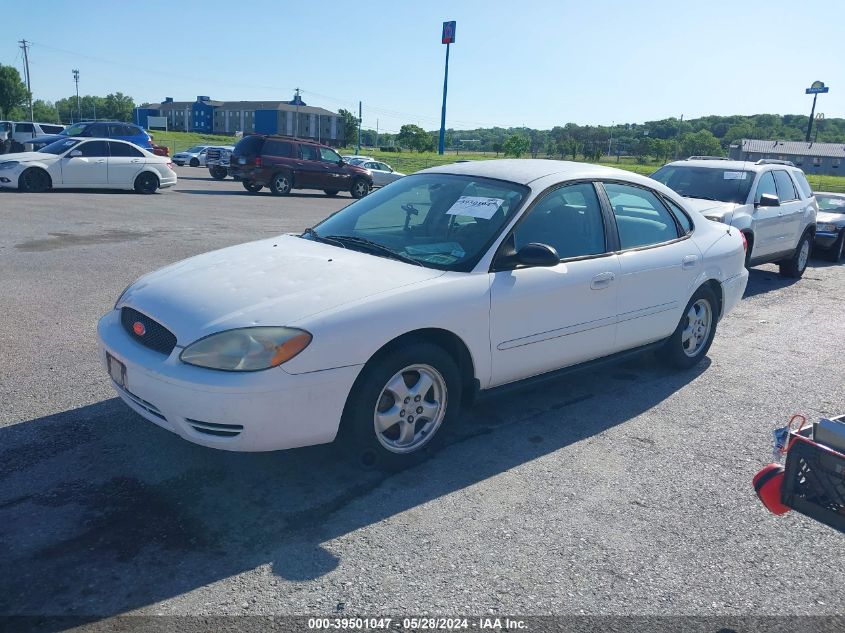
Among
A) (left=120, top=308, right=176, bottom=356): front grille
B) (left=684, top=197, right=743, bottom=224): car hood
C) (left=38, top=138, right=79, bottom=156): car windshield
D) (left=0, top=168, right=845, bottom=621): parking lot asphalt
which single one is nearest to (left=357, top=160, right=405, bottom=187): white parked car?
(left=38, top=138, right=79, bottom=156): car windshield

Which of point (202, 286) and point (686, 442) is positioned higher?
point (202, 286)

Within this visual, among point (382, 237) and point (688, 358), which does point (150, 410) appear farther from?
point (688, 358)

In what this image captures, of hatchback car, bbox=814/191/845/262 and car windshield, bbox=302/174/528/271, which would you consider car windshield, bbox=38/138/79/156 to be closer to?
car windshield, bbox=302/174/528/271

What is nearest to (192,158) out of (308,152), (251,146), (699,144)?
(308,152)

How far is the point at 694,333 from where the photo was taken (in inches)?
234

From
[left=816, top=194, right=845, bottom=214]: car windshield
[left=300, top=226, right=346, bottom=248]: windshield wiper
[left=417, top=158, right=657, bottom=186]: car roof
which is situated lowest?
[left=816, top=194, right=845, bottom=214]: car windshield

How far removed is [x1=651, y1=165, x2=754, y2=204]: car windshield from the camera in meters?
10.0

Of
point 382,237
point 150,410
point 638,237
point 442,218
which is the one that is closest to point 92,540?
point 150,410

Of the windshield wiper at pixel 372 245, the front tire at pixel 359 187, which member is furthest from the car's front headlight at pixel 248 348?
the front tire at pixel 359 187

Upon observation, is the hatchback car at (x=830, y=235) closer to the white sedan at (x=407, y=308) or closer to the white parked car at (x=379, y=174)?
the white sedan at (x=407, y=308)

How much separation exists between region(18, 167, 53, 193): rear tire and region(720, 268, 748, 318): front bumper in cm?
1654

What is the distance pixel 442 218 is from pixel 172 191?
19.1 meters

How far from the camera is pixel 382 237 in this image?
15.1 ft


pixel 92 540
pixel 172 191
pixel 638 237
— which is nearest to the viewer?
pixel 92 540
